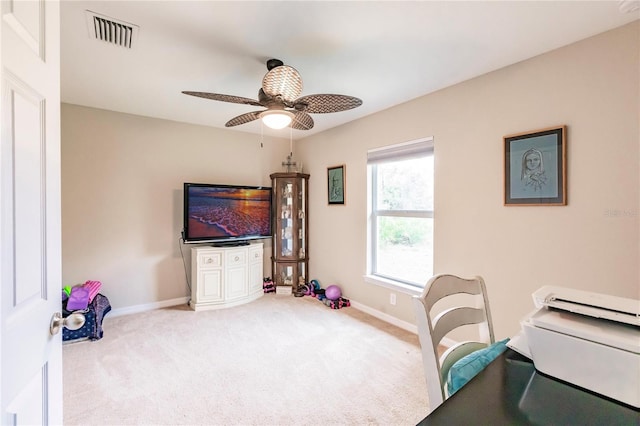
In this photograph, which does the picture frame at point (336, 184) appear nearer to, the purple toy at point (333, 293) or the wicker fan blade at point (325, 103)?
the purple toy at point (333, 293)

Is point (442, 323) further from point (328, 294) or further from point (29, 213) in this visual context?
point (328, 294)

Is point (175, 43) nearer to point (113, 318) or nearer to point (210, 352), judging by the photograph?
point (210, 352)

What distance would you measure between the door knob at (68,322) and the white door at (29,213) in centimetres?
2

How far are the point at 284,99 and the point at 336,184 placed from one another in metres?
2.01

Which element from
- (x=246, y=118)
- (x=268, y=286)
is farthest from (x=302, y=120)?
(x=268, y=286)

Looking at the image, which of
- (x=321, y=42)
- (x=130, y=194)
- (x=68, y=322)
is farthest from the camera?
(x=130, y=194)

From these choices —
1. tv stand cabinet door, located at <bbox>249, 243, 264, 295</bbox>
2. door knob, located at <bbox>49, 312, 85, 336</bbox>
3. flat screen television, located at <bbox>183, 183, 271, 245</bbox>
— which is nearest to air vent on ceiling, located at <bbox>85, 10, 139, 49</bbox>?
door knob, located at <bbox>49, 312, 85, 336</bbox>

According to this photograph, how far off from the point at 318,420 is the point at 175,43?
2.58 m

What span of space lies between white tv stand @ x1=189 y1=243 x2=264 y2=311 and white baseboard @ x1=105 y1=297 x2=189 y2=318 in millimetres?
238

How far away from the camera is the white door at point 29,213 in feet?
2.05

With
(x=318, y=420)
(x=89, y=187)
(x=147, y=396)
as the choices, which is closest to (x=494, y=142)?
(x=318, y=420)

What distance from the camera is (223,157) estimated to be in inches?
162

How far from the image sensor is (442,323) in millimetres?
1108

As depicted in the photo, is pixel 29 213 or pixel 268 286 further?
pixel 268 286
